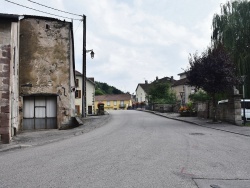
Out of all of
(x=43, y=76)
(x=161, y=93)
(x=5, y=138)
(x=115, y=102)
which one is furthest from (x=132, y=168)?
(x=115, y=102)

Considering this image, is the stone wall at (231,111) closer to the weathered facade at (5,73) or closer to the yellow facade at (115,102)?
the weathered facade at (5,73)

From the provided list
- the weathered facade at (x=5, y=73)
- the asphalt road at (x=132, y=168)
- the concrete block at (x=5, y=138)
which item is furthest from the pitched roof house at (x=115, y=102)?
the asphalt road at (x=132, y=168)

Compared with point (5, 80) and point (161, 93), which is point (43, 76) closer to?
point (5, 80)

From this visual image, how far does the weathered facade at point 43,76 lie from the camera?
19.9m

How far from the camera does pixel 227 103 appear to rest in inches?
818

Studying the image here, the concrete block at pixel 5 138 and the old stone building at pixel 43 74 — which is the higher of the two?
the old stone building at pixel 43 74

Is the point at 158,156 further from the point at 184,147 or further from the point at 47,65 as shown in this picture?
the point at 47,65

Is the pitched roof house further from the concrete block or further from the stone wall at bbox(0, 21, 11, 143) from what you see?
the concrete block

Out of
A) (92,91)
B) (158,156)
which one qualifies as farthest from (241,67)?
(92,91)

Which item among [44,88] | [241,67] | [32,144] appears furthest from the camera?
[241,67]

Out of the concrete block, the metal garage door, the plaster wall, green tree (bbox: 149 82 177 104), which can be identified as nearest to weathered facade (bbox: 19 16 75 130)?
the metal garage door

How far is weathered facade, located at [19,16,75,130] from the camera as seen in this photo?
19922mm

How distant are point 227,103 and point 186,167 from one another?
15.0 meters

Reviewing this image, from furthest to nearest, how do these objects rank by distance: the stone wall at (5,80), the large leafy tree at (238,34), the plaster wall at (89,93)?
the plaster wall at (89,93) < the large leafy tree at (238,34) < the stone wall at (5,80)
